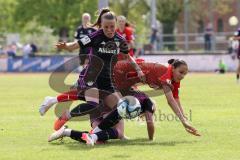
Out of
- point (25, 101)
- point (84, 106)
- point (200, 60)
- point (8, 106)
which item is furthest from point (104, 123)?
point (200, 60)

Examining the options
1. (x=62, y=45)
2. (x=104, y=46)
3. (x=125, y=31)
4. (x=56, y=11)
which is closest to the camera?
(x=62, y=45)

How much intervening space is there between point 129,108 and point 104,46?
1.20 m

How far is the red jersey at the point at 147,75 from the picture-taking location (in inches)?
415

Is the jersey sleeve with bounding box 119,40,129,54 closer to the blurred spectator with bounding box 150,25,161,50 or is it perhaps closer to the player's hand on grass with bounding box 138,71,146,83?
the player's hand on grass with bounding box 138,71,146,83

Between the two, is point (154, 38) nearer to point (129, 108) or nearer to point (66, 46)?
point (66, 46)

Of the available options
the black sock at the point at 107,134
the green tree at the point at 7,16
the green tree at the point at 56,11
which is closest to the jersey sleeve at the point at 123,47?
the black sock at the point at 107,134

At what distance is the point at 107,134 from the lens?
10219mm

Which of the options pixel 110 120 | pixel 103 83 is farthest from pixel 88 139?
pixel 103 83

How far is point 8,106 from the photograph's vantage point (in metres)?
17.0

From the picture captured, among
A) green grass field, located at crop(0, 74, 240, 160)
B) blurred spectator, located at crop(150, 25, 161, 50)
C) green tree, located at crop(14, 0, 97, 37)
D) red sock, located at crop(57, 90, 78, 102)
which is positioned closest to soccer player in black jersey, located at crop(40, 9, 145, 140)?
red sock, located at crop(57, 90, 78, 102)

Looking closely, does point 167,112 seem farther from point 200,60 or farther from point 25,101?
point 200,60

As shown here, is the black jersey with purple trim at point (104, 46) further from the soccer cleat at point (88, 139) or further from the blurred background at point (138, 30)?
the blurred background at point (138, 30)

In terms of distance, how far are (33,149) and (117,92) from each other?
1.91 metres

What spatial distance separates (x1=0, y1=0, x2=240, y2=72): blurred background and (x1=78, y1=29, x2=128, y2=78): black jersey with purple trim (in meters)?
26.1
